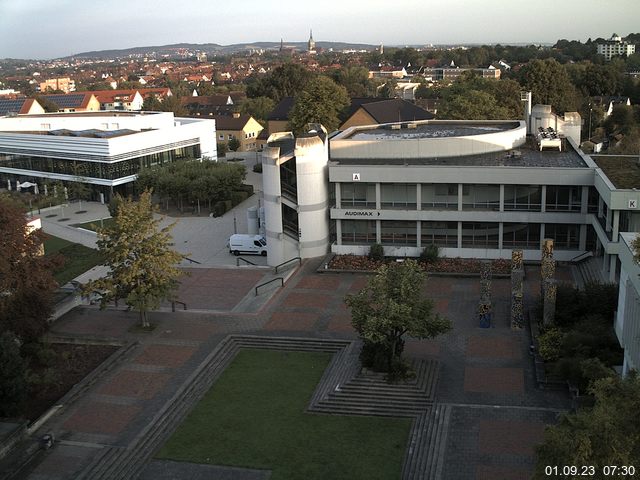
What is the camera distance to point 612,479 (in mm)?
11055

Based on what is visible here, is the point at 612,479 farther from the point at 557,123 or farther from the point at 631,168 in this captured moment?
the point at 557,123

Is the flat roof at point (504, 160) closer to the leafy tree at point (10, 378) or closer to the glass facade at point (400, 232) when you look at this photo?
the glass facade at point (400, 232)

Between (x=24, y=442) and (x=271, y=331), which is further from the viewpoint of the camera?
(x=271, y=331)

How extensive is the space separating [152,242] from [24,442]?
9829 mm

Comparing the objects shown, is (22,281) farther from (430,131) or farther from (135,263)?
(430,131)

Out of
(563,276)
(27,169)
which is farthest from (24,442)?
(27,169)

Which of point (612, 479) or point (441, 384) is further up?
point (612, 479)

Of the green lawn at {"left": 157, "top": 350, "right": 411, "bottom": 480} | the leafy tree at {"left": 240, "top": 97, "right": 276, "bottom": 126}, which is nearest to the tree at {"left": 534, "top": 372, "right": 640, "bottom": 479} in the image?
the green lawn at {"left": 157, "top": 350, "right": 411, "bottom": 480}

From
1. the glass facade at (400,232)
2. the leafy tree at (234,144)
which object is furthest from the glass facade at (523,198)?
the leafy tree at (234,144)

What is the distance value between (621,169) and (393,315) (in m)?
18.7

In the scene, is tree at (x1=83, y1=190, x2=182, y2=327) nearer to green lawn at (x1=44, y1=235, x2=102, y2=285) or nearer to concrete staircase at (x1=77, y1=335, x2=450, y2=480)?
concrete staircase at (x1=77, y1=335, x2=450, y2=480)

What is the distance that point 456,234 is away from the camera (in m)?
36.9

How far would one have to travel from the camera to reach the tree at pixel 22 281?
24.8 meters

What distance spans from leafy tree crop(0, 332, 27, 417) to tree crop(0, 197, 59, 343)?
3105mm
